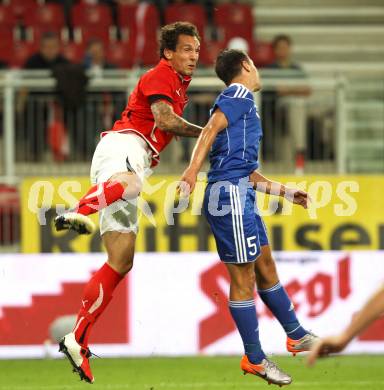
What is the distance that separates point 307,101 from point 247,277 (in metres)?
5.74

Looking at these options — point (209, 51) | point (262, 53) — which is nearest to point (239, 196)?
point (209, 51)

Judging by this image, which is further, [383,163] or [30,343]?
[383,163]

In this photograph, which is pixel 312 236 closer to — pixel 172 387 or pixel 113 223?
pixel 172 387

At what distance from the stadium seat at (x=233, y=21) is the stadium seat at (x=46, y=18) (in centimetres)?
202

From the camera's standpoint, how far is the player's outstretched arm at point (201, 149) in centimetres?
674

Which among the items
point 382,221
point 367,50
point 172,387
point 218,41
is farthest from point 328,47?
point 172,387

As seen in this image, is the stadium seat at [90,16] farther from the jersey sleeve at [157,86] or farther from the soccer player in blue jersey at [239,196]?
the soccer player in blue jersey at [239,196]

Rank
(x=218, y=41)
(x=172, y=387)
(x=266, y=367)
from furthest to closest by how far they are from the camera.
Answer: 1. (x=218, y=41)
2. (x=172, y=387)
3. (x=266, y=367)

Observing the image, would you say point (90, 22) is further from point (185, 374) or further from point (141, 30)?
point (185, 374)

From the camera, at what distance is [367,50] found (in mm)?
15867

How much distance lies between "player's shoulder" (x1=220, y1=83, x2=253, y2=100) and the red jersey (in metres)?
0.38

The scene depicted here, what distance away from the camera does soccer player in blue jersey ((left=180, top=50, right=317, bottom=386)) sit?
710 centimetres

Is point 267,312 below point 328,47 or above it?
below

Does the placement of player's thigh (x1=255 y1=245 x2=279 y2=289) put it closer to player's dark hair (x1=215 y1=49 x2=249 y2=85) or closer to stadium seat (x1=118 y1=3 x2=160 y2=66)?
player's dark hair (x1=215 y1=49 x2=249 y2=85)
